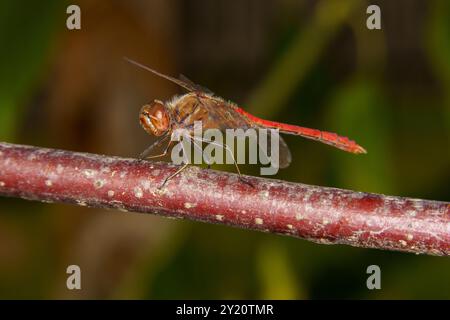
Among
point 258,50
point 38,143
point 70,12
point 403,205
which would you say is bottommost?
point 403,205

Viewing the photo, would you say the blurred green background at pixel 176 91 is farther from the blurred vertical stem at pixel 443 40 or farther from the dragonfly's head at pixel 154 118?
the dragonfly's head at pixel 154 118

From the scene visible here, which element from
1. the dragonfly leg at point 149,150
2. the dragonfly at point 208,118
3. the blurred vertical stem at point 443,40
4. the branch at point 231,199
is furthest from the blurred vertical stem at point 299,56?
the branch at point 231,199

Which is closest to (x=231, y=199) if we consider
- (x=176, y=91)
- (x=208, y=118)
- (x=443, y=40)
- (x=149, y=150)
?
(x=149, y=150)

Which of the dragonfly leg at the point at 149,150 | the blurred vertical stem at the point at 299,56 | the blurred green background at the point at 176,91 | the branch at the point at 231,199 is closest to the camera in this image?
the branch at the point at 231,199

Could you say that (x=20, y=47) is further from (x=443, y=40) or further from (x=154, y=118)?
(x=443, y=40)

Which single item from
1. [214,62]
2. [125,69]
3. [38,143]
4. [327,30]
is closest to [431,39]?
[327,30]
